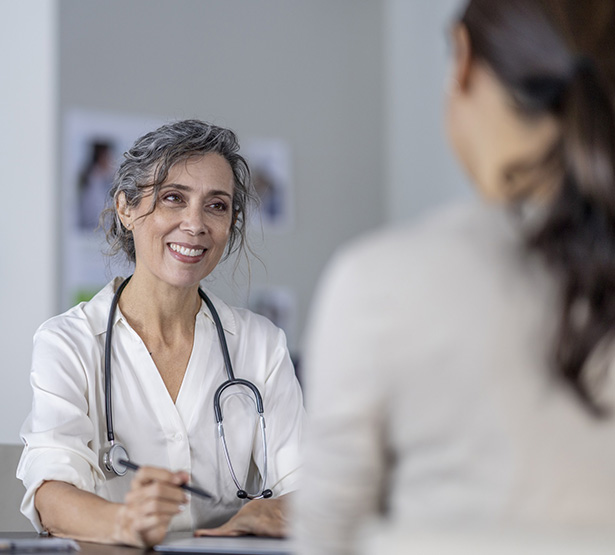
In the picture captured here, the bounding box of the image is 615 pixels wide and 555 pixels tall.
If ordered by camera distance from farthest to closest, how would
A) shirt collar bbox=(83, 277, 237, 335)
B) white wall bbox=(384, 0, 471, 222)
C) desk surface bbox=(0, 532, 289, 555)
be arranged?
white wall bbox=(384, 0, 471, 222)
shirt collar bbox=(83, 277, 237, 335)
desk surface bbox=(0, 532, 289, 555)

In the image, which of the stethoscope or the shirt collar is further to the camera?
the shirt collar

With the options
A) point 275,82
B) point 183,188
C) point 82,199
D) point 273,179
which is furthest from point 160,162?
point 275,82

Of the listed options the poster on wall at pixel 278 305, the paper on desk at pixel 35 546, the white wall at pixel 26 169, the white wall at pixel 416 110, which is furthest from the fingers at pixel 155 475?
the white wall at pixel 416 110

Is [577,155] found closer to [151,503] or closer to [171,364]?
[151,503]

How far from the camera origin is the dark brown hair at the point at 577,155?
67cm

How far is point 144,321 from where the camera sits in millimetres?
1678

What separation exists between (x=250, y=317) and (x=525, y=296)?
119cm

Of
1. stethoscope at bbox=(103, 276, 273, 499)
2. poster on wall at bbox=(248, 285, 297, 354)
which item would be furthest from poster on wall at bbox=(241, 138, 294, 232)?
stethoscope at bbox=(103, 276, 273, 499)

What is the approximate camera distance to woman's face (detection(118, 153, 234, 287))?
5.47ft

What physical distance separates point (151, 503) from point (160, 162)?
2.52 feet

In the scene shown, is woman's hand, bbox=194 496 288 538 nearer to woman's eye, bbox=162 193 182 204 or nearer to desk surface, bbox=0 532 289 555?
desk surface, bbox=0 532 289 555

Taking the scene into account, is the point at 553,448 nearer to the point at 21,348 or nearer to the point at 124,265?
the point at 124,265

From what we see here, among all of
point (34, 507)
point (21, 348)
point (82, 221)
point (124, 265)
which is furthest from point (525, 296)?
point (82, 221)

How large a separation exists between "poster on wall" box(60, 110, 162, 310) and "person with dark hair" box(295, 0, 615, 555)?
2573mm
